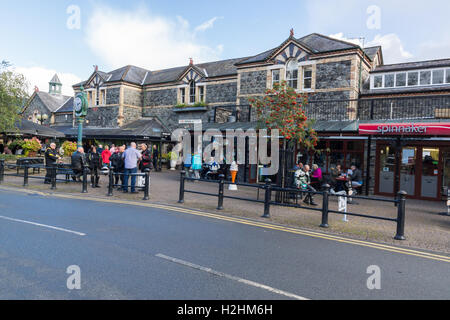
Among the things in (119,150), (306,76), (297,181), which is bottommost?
(297,181)

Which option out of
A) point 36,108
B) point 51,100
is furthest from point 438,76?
point 36,108

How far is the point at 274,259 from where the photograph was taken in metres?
5.15

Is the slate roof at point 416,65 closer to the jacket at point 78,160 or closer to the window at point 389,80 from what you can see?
the window at point 389,80

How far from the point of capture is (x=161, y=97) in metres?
27.6

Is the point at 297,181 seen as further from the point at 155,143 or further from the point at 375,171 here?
the point at 155,143

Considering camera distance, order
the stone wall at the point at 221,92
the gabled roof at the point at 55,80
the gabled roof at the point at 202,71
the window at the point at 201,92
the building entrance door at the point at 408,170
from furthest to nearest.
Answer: the gabled roof at the point at 55,80, the window at the point at 201,92, the gabled roof at the point at 202,71, the stone wall at the point at 221,92, the building entrance door at the point at 408,170

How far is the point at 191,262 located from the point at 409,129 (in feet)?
33.3

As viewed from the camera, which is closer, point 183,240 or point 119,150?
point 183,240

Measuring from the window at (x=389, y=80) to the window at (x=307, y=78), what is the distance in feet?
12.8

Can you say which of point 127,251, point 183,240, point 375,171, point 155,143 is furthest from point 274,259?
point 155,143

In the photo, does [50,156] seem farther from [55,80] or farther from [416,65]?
[55,80]

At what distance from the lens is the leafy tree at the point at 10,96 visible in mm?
19125

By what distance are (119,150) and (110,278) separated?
31.4 ft

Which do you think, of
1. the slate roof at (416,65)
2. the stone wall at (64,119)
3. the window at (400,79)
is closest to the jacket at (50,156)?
the slate roof at (416,65)
